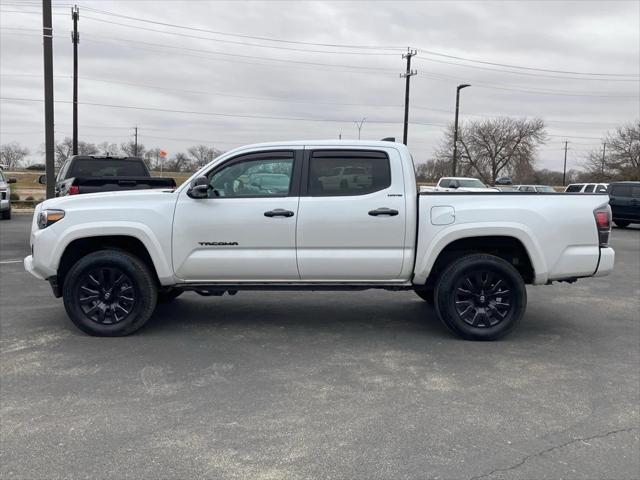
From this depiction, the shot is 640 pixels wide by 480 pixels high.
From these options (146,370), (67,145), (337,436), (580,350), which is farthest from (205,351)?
(67,145)

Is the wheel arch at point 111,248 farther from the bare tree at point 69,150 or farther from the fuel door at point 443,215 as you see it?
the bare tree at point 69,150

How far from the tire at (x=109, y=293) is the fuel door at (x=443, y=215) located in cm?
290

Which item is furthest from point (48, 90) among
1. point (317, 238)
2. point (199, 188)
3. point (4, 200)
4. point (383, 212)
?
point (383, 212)

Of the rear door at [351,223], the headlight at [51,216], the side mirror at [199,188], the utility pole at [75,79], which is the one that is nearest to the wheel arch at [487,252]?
the rear door at [351,223]

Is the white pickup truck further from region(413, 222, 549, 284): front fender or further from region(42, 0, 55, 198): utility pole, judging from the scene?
region(42, 0, 55, 198): utility pole

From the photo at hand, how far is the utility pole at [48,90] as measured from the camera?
16.5 m

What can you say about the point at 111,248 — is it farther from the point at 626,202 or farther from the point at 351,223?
the point at 626,202

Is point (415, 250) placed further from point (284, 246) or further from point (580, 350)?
point (580, 350)

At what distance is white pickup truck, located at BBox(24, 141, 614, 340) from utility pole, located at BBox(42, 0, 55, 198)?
1205 cm

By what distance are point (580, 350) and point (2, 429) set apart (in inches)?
193

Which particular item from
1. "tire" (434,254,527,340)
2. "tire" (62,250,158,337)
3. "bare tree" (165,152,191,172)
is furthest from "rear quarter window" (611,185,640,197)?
"bare tree" (165,152,191,172)

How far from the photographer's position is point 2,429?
362 centimetres

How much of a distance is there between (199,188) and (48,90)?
547 inches

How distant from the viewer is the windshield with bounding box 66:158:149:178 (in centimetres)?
1234
